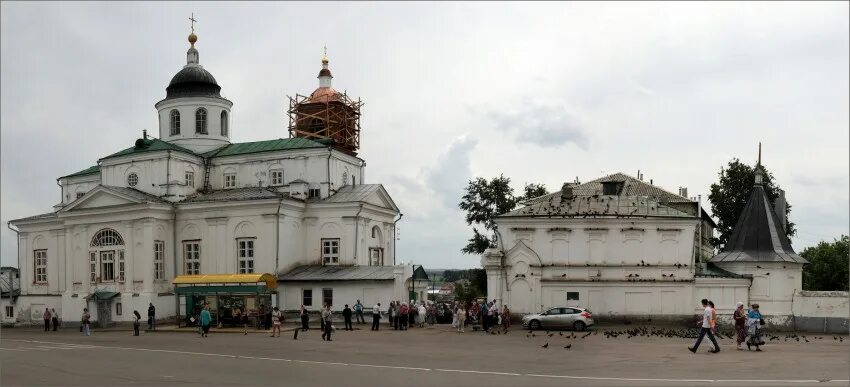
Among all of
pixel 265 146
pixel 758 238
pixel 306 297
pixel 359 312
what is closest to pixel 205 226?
pixel 265 146

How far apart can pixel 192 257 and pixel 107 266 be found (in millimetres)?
5235

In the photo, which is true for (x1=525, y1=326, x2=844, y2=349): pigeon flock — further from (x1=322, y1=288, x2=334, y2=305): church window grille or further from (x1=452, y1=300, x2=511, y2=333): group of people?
(x1=322, y1=288, x2=334, y2=305): church window grille

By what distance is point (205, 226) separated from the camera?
53.5m

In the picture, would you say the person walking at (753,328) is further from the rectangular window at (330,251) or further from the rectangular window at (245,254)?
the rectangular window at (245,254)

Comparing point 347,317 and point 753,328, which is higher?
point 753,328

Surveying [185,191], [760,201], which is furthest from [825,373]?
[185,191]

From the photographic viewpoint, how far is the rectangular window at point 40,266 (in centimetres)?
5922

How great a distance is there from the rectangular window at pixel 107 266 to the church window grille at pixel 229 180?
8.61 m

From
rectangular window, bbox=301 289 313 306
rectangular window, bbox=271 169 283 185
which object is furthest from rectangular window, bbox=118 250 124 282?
rectangular window, bbox=301 289 313 306

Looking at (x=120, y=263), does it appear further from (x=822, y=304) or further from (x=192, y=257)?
(x=822, y=304)

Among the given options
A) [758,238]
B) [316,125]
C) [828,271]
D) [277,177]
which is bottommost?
[828,271]

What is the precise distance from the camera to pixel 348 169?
58312 millimetres

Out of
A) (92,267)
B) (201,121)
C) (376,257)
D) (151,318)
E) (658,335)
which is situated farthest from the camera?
(201,121)

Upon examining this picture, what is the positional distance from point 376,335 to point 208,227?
62.6ft
